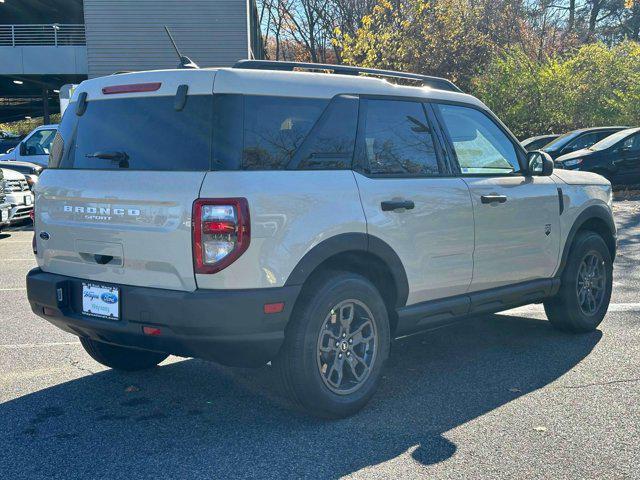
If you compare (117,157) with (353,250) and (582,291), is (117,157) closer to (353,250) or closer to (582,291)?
(353,250)

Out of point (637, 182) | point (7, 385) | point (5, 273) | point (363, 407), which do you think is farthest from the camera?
point (637, 182)

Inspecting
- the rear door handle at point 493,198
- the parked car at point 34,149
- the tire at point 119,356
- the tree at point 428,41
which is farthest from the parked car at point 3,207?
the tree at point 428,41

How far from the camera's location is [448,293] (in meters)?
4.88

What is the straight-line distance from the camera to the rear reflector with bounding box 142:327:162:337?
3.84 meters

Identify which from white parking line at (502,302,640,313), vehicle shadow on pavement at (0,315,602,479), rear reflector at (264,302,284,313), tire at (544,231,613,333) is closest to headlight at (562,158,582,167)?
white parking line at (502,302,640,313)

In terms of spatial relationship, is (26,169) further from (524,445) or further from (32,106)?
(32,106)

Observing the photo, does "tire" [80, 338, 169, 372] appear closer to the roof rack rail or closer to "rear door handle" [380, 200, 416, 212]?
"rear door handle" [380, 200, 416, 212]

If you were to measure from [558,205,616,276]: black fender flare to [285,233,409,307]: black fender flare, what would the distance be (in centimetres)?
193

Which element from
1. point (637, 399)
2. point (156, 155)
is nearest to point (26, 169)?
point (156, 155)

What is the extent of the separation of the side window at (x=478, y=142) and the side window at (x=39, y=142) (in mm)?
14660

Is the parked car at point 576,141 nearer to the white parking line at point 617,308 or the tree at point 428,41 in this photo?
the tree at point 428,41

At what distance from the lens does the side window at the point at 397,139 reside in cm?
451

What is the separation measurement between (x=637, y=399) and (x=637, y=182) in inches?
557

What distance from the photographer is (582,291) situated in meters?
6.14
